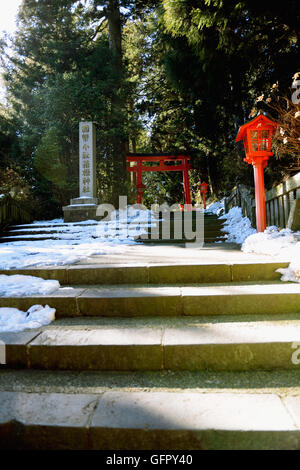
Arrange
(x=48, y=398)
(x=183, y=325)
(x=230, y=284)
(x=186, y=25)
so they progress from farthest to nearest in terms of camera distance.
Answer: (x=186, y=25) → (x=230, y=284) → (x=183, y=325) → (x=48, y=398)

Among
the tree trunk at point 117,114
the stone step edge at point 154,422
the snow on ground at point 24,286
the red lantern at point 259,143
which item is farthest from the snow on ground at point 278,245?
the tree trunk at point 117,114

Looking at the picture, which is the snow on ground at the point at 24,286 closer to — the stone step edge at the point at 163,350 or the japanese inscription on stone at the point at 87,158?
the stone step edge at the point at 163,350

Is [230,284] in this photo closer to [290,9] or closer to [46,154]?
[290,9]

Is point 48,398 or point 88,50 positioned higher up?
point 88,50

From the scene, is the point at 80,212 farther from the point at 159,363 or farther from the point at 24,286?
the point at 159,363

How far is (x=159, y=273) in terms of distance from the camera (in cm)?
304

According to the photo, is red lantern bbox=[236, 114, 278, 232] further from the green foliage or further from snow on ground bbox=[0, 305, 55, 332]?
snow on ground bbox=[0, 305, 55, 332]

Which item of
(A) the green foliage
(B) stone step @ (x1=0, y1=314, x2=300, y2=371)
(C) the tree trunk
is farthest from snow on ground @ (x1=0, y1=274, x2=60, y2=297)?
(C) the tree trunk

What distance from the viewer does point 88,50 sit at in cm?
1137

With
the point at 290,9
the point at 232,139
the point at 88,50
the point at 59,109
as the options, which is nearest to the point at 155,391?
the point at 290,9

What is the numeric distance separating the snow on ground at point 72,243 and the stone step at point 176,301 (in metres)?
0.94

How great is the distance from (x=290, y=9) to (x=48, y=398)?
6108 millimetres

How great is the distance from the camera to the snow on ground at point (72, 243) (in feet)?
11.9

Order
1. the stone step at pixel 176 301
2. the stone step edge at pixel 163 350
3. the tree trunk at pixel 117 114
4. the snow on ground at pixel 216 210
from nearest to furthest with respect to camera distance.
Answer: the stone step edge at pixel 163 350 < the stone step at pixel 176 301 < the snow on ground at pixel 216 210 < the tree trunk at pixel 117 114
